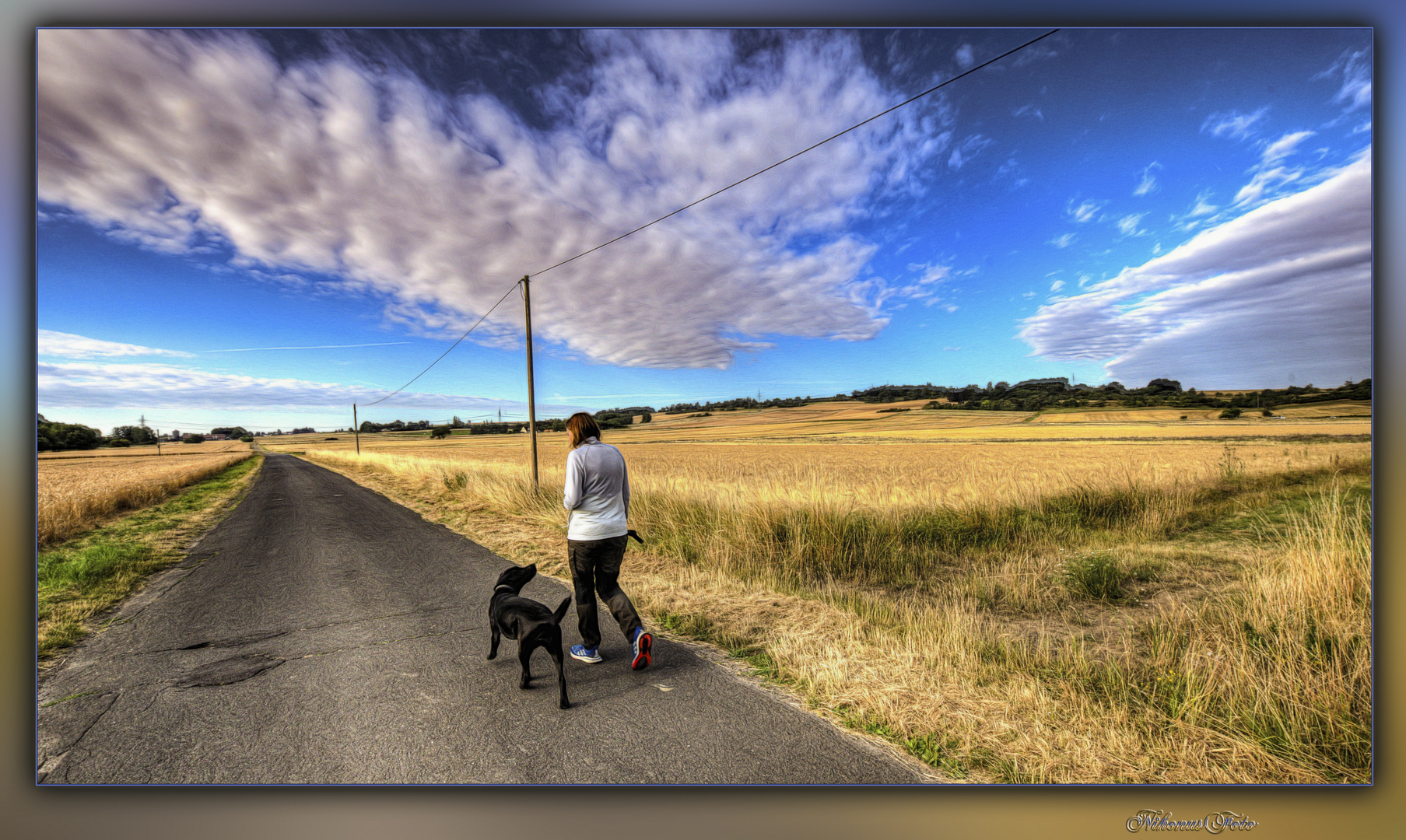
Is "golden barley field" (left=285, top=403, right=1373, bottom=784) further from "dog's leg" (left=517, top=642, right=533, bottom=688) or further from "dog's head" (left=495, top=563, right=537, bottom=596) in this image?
"dog's leg" (left=517, top=642, right=533, bottom=688)

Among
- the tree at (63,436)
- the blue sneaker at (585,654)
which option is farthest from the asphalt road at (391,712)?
the tree at (63,436)

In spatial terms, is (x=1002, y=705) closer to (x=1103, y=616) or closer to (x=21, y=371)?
(x=1103, y=616)

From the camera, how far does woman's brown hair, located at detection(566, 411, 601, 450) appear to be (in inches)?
150

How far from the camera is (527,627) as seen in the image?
3234mm

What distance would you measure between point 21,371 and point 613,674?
452 centimetres

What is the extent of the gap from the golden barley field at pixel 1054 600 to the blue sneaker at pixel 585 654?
958mm

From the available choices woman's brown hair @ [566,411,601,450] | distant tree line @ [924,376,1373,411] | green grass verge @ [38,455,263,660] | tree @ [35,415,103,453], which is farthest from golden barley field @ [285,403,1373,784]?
tree @ [35,415,103,453]

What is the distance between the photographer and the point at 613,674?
3525mm

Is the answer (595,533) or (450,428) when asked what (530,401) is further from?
(450,428)

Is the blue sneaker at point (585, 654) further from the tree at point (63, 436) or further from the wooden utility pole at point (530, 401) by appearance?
the wooden utility pole at point (530, 401)

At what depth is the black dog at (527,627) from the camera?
10.1 feet

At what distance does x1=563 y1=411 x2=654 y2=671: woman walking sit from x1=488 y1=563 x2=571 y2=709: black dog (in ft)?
1.13

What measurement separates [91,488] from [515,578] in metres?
13.4

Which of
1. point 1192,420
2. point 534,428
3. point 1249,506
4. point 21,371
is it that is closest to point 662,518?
point 534,428
